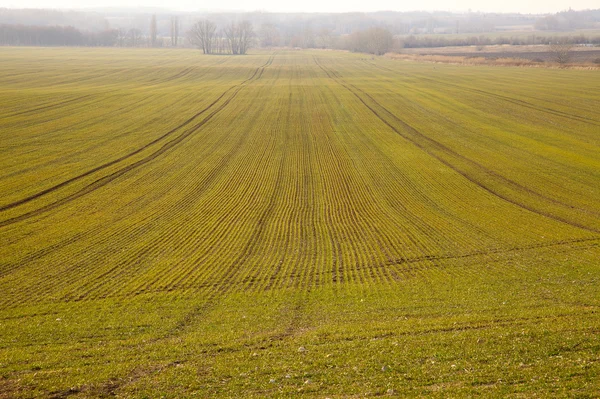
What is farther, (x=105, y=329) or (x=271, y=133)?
(x=271, y=133)

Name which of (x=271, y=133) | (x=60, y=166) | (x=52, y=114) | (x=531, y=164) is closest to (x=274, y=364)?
(x=60, y=166)

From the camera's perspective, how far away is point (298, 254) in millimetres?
26344

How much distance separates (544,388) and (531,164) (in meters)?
34.7

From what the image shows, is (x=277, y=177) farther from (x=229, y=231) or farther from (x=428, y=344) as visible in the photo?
(x=428, y=344)

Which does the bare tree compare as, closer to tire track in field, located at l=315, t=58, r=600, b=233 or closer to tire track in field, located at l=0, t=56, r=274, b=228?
tire track in field, located at l=315, t=58, r=600, b=233

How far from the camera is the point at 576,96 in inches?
2960

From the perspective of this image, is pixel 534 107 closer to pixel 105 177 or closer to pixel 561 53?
pixel 105 177

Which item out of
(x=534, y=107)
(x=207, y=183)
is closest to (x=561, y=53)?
(x=534, y=107)

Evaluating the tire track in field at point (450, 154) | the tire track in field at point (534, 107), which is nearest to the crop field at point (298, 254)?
the tire track in field at point (450, 154)

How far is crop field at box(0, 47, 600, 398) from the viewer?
47.2 feet

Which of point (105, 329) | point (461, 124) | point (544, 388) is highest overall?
point (461, 124)

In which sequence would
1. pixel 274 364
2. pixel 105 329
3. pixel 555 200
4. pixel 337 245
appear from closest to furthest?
pixel 274 364 → pixel 105 329 → pixel 337 245 → pixel 555 200

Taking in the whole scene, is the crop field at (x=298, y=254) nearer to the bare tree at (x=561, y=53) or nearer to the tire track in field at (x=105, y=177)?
the tire track in field at (x=105, y=177)

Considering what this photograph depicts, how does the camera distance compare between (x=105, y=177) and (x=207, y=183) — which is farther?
(x=105, y=177)
